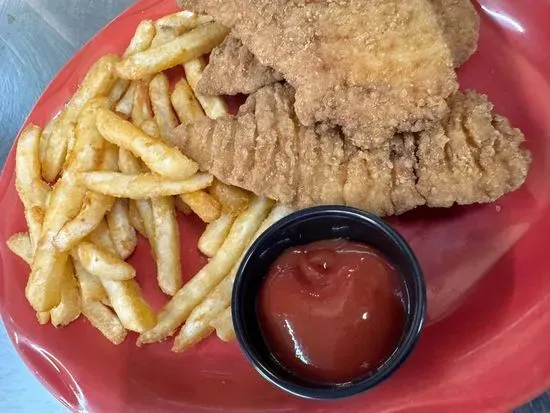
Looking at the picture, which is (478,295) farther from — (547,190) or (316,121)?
(316,121)

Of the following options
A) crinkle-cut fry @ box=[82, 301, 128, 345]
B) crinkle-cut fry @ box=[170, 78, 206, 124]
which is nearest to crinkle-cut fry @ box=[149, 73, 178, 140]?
crinkle-cut fry @ box=[170, 78, 206, 124]

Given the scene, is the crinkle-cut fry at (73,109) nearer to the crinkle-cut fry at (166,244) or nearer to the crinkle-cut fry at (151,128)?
the crinkle-cut fry at (151,128)

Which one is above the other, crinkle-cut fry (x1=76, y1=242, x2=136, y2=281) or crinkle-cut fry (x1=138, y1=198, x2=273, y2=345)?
crinkle-cut fry (x1=76, y1=242, x2=136, y2=281)

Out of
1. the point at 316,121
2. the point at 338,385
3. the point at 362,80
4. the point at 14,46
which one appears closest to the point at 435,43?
the point at 362,80

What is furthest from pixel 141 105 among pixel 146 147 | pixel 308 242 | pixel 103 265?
pixel 308 242

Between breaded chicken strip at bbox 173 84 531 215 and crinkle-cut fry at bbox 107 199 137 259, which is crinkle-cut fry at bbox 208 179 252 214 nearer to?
breaded chicken strip at bbox 173 84 531 215

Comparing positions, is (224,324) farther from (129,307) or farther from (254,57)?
(254,57)
